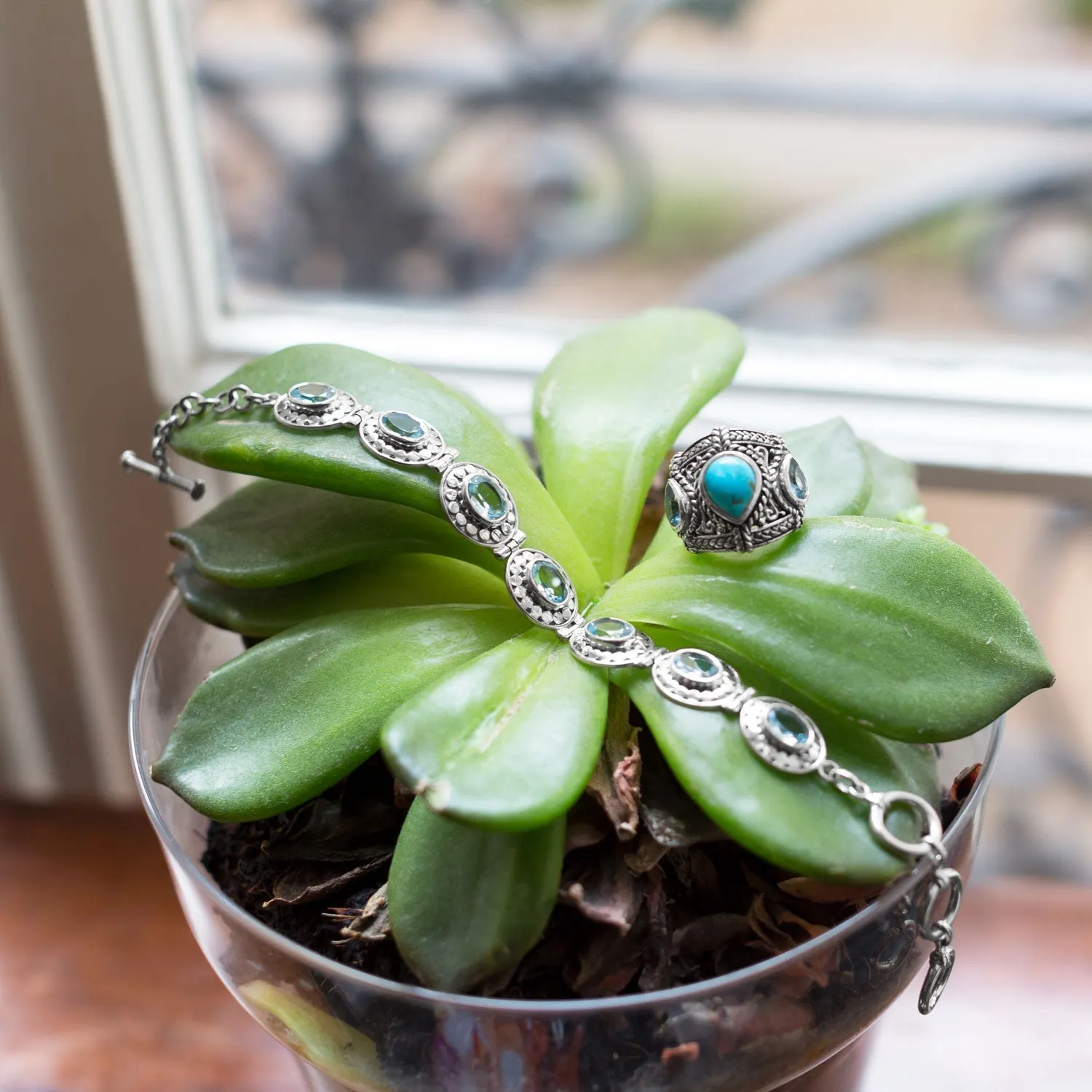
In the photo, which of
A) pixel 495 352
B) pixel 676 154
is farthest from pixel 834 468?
pixel 676 154

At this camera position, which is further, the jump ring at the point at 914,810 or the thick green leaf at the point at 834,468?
the thick green leaf at the point at 834,468

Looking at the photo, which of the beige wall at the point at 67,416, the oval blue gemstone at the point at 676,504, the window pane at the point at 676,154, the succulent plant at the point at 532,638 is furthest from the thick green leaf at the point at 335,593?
the window pane at the point at 676,154

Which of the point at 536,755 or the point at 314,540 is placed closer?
the point at 536,755

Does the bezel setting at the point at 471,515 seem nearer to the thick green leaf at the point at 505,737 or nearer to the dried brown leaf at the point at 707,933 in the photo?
the thick green leaf at the point at 505,737

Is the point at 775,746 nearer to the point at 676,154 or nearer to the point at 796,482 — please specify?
the point at 796,482

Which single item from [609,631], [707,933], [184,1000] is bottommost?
[184,1000]

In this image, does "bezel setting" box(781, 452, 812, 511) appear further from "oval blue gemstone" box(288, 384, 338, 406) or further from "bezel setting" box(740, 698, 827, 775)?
"oval blue gemstone" box(288, 384, 338, 406)

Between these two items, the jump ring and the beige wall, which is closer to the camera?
the jump ring

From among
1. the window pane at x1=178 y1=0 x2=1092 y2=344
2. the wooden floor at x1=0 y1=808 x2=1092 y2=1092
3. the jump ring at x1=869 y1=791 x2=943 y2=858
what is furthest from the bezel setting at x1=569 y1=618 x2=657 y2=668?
the window pane at x1=178 y1=0 x2=1092 y2=344
